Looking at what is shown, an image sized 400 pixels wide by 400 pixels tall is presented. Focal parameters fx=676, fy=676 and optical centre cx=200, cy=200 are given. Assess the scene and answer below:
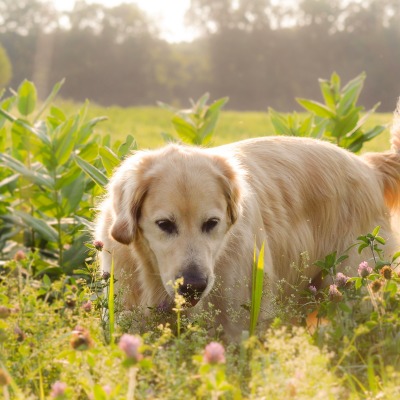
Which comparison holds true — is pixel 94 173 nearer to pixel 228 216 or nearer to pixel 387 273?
pixel 228 216

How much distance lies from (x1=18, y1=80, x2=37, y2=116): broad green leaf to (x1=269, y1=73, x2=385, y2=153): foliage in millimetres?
2001

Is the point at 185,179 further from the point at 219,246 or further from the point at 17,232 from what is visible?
the point at 17,232

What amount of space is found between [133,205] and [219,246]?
1.57 ft

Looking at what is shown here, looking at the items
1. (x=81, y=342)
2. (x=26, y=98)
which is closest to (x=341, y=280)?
(x=81, y=342)

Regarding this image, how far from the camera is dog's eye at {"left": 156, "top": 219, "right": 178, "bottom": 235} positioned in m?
3.31

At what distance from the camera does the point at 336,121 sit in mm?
Answer: 5691

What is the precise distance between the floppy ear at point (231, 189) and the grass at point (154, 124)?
8.75m

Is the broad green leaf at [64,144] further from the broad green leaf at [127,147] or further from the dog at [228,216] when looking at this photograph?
the dog at [228,216]

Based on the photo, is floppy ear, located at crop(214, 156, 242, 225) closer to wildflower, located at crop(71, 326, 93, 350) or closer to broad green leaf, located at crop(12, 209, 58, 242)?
wildflower, located at crop(71, 326, 93, 350)

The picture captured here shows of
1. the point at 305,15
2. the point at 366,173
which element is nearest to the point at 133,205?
the point at 366,173

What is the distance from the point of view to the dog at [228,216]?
330cm

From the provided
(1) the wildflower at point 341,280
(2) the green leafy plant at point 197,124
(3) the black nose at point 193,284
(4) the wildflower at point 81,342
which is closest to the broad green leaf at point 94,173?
(2) the green leafy plant at point 197,124

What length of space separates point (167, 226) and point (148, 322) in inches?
18.8

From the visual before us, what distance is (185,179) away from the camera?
132 inches
